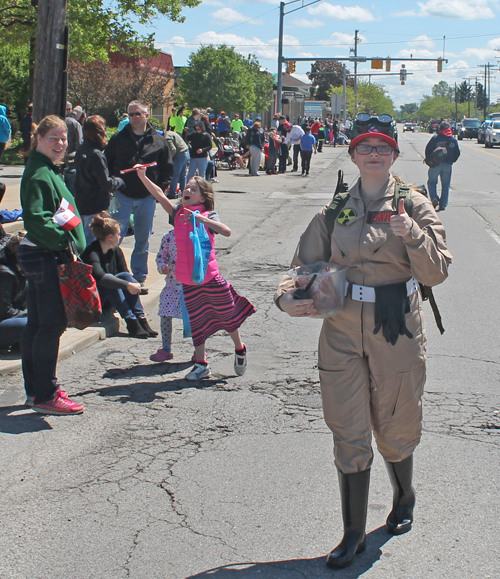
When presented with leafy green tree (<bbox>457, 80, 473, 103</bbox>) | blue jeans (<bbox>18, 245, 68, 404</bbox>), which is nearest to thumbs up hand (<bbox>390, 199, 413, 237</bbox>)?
blue jeans (<bbox>18, 245, 68, 404</bbox>)

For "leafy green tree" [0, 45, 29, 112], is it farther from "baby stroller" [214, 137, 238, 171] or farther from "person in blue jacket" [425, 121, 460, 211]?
"person in blue jacket" [425, 121, 460, 211]

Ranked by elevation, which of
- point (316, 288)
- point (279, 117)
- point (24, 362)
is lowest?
point (24, 362)

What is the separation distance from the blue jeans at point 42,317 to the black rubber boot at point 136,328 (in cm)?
184

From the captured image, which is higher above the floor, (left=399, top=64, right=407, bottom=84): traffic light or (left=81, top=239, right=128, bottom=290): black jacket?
(left=399, top=64, right=407, bottom=84): traffic light

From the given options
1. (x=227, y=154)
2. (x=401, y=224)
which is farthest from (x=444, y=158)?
(x=401, y=224)

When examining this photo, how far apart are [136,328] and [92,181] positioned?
196 cm

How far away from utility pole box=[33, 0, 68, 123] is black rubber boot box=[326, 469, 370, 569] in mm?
6619

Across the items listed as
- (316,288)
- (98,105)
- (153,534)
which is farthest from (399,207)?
(98,105)

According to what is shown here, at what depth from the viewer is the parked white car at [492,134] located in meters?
50.6

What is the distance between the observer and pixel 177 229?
568 centimetres

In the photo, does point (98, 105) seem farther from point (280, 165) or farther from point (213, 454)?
point (213, 454)

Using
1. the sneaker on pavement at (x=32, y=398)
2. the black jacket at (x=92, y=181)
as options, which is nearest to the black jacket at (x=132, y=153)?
the black jacket at (x=92, y=181)

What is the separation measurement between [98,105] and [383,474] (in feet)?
99.1

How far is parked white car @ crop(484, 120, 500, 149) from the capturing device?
5062cm
